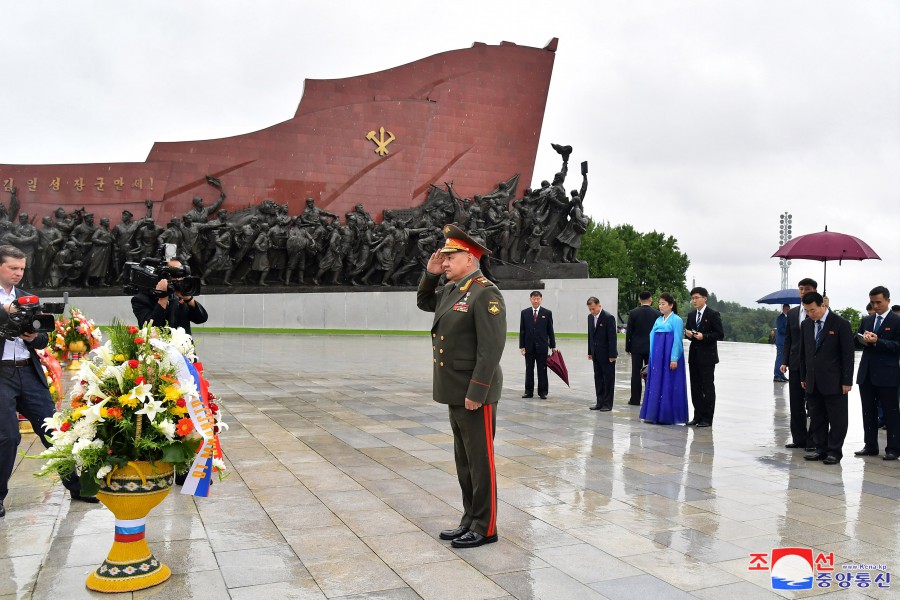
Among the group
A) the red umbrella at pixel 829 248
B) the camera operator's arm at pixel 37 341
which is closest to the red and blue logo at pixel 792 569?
the camera operator's arm at pixel 37 341

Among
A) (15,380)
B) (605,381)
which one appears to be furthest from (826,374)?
(15,380)

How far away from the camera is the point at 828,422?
5.84 metres

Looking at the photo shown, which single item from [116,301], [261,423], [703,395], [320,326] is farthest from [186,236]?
[703,395]

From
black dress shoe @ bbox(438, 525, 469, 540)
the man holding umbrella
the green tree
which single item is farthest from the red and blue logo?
the green tree

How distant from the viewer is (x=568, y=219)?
23.4m

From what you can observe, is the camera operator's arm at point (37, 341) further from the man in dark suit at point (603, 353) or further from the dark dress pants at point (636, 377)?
the dark dress pants at point (636, 377)

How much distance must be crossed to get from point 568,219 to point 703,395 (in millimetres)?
16567

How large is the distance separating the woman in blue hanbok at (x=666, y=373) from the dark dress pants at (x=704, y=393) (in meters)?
0.12

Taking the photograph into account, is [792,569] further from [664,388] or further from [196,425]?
[664,388]

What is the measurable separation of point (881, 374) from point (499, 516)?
3.77 m

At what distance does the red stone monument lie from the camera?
21672mm

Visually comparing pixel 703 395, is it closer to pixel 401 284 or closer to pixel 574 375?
pixel 574 375

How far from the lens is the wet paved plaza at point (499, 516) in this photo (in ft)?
9.89

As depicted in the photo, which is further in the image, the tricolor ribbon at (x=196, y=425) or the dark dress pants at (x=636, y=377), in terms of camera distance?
the dark dress pants at (x=636, y=377)
